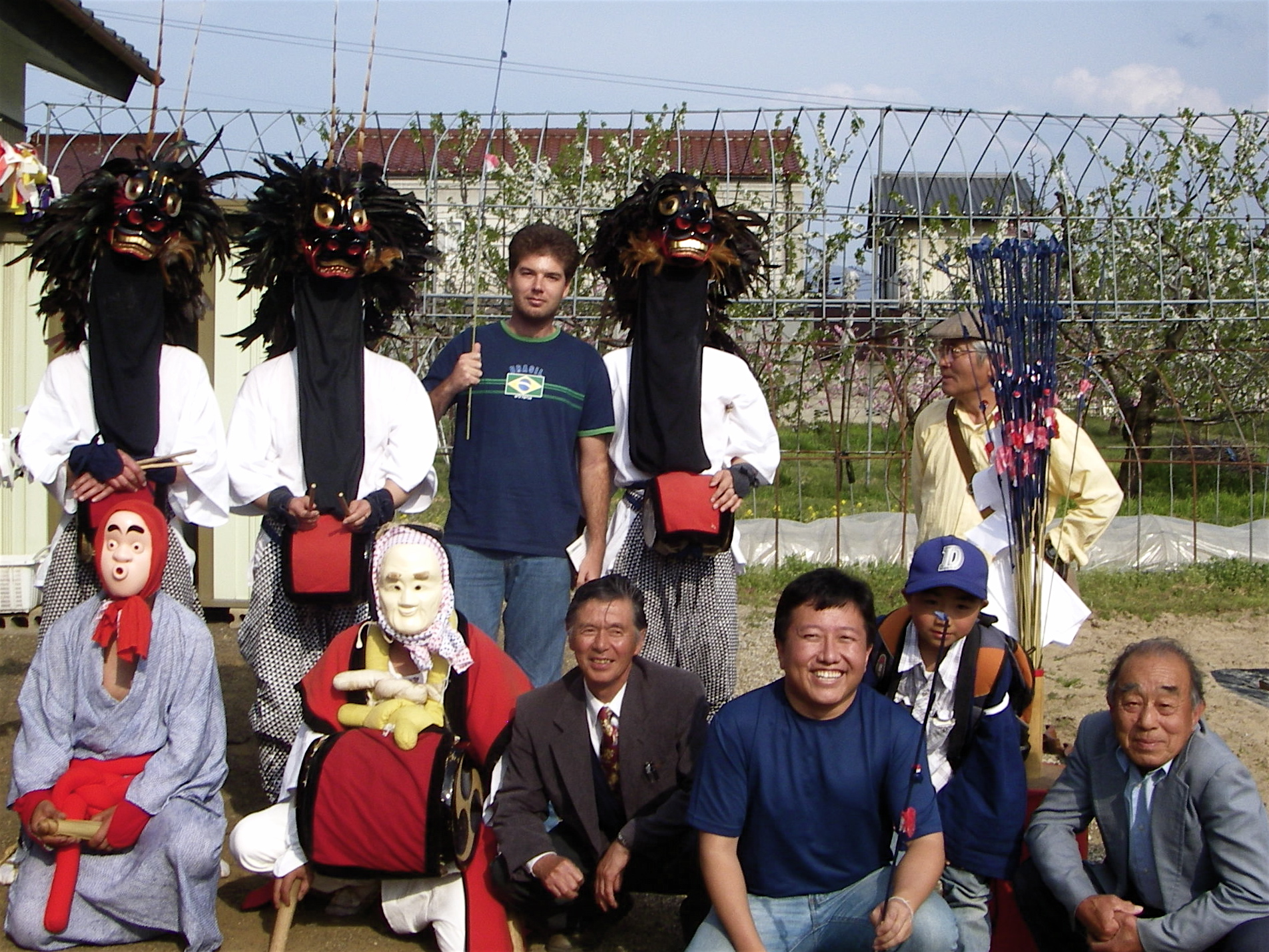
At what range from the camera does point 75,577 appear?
4.14 metres

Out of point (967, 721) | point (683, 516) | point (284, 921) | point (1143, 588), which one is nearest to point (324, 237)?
point (683, 516)

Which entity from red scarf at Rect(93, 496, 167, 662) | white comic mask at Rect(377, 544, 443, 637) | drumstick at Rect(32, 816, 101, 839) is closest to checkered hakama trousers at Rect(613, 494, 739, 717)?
white comic mask at Rect(377, 544, 443, 637)

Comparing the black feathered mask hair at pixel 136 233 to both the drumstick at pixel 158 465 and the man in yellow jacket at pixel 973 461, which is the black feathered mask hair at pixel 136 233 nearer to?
the drumstick at pixel 158 465

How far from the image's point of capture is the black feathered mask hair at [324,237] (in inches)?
161

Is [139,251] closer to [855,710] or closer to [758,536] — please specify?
[855,710]

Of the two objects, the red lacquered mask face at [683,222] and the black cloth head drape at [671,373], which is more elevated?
the red lacquered mask face at [683,222]

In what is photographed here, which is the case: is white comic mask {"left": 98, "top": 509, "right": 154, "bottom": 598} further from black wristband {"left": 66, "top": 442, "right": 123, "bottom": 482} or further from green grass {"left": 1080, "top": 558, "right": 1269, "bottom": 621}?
green grass {"left": 1080, "top": 558, "right": 1269, "bottom": 621}

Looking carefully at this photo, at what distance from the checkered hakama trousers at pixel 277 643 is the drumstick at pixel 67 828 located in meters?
0.66

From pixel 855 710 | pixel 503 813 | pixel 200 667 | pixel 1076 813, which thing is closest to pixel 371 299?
pixel 200 667

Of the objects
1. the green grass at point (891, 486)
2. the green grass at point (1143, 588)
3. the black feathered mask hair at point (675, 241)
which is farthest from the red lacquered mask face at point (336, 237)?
the green grass at point (891, 486)

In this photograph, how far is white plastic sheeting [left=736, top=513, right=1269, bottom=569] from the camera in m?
9.14

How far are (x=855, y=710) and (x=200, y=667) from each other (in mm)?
1850

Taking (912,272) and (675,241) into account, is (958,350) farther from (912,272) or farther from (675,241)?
(912,272)

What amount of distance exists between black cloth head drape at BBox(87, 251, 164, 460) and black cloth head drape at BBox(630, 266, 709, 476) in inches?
60.2
